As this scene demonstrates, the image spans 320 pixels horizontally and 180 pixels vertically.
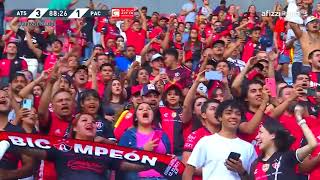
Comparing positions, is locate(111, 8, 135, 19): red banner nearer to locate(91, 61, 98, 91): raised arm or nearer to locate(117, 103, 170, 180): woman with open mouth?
locate(91, 61, 98, 91): raised arm

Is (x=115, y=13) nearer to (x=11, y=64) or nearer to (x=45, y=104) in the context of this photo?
(x=11, y=64)

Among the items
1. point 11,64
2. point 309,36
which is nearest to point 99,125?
point 11,64

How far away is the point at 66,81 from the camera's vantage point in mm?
11203

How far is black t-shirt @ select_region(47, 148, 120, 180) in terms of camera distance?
27.2 feet

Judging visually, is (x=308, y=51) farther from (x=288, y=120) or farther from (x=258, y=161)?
(x=258, y=161)

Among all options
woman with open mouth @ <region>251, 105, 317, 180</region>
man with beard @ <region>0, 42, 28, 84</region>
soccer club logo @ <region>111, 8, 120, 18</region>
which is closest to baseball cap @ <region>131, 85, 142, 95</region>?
man with beard @ <region>0, 42, 28, 84</region>

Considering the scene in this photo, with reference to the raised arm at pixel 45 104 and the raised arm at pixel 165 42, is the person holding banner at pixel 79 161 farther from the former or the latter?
the raised arm at pixel 165 42

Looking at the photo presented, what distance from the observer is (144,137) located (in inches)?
362

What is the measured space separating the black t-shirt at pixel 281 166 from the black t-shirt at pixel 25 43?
364 inches

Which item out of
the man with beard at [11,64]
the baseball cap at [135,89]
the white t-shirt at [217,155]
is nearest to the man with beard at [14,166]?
the white t-shirt at [217,155]

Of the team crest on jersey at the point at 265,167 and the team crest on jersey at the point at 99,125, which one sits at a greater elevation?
the team crest on jersey at the point at 99,125

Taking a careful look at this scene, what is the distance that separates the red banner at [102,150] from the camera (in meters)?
8.39

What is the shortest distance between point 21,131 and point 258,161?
Answer: 2346 mm

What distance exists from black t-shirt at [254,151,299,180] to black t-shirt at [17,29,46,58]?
9252 mm
